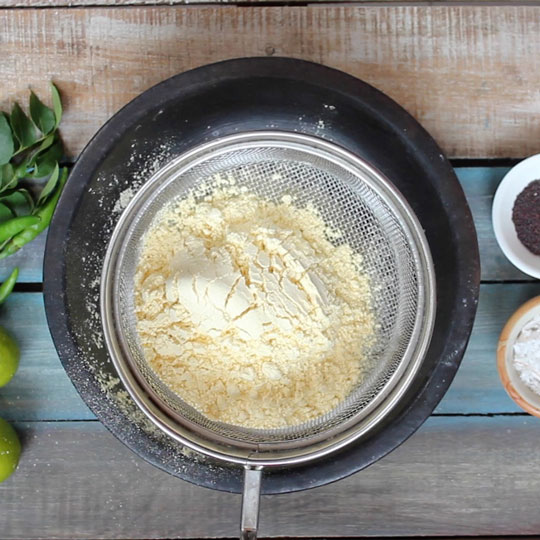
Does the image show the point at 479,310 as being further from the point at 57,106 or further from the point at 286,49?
the point at 57,106

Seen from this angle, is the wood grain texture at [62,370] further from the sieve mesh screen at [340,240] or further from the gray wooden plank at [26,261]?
the sieve mesh screen at [340,240]

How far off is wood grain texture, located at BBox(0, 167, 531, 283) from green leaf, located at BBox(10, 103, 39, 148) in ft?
0.44

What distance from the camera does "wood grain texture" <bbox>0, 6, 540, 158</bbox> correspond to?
2.99 feet

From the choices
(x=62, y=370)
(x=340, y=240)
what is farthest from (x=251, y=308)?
(x=62, y=370)

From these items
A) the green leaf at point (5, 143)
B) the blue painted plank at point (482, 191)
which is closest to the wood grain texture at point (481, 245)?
the blue painted plank at point (482, 191)

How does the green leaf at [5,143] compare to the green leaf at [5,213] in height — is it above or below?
above

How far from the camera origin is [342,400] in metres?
0.83

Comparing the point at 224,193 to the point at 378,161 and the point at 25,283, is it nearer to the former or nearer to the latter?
the point at 378,161

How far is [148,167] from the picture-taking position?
853 mm

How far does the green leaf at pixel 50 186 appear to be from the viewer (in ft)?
2.87

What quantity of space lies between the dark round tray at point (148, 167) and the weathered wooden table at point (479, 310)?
0.36 feet

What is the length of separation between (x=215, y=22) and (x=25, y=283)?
468mm

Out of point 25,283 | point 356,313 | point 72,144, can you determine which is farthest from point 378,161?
point 25,283

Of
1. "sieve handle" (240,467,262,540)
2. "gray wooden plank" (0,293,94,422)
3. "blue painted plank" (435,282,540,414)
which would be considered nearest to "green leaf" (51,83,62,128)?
"gray wooden plank" (0,293,94,422)
